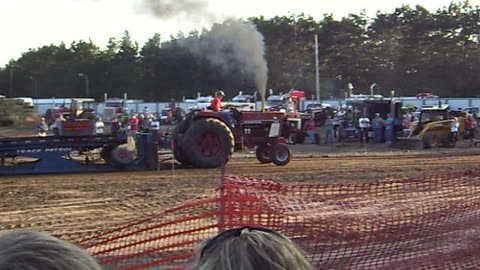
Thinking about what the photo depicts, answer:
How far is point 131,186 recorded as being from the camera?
44.7 ft

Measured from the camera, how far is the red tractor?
54.4ft

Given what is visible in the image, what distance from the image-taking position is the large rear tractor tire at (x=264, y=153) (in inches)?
719

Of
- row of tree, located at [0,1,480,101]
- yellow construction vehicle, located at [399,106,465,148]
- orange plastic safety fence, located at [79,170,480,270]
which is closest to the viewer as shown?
Result: orange plastic safety fence, located at [79,170,480,270]

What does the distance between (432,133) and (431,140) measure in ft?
0.91

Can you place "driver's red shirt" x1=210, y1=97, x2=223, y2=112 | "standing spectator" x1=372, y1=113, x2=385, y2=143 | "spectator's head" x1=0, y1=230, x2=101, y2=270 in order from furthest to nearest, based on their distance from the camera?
1. "standing spectator" x1=372, y1=113, x2=385, y2=143
2. "driver's red shirt" x1=210, y1=97, x2=223, y2=112
3. "spectator's head" x1=0, y1=230, x2=101, y2=270

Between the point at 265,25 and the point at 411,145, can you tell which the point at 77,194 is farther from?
the point at 265,25

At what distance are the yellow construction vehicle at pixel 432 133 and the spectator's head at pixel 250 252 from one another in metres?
26.5

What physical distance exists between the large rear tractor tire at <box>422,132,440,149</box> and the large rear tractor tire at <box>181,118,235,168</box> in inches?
506

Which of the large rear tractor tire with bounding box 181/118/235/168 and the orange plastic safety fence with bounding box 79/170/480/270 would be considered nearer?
the orange plastic safety fence with bounding box 79/170/480/270

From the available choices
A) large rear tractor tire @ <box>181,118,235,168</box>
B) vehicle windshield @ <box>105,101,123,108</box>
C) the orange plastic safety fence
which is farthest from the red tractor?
vehicle windshield @ <box>105,101,123,108</box>

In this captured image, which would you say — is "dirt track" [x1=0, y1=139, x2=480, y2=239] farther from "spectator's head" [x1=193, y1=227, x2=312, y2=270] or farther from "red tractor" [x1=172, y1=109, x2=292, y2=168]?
"spectator's head" [x1=193, y1=227, x2=312, y2=270]

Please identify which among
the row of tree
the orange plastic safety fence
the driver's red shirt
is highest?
the row of tree

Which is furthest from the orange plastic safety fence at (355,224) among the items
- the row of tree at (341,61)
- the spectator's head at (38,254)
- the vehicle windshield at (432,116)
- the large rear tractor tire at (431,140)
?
the row of tree at (341,61)

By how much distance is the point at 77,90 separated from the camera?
95.8m
